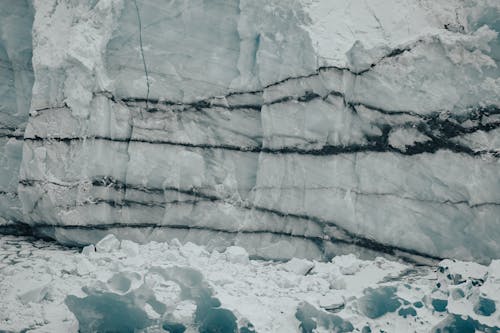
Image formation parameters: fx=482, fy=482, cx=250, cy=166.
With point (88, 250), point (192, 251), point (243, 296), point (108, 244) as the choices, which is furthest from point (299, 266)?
point (88, 250)

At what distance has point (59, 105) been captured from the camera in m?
3.57

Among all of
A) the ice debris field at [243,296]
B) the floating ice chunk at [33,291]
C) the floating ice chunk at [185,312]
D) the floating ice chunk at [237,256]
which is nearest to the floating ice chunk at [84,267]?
the ice debris field at [243,296]

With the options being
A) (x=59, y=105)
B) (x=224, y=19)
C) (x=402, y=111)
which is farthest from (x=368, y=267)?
(x=59, y=105)

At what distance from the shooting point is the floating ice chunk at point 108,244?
129 inches

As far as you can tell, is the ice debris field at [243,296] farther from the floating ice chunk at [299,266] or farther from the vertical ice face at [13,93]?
the vertical ice face at [13,93]

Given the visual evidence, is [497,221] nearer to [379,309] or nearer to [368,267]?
[368,267]

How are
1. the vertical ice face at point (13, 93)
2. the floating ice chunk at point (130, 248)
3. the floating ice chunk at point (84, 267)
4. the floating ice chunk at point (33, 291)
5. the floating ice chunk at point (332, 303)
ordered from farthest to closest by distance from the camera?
the vertical ice face at point (13, 93) < the floating ice chunk at point (130, 248) < the floating ice chunk at point (84, 267) < the floating ice chunk at point (33, 291) < the floating ice chunk at point (332, 303)

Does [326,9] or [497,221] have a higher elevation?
[326,9]

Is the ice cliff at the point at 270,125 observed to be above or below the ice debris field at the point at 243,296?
above

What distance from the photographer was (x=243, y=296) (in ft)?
8.80

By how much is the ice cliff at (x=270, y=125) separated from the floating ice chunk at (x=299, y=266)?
0.64 ft

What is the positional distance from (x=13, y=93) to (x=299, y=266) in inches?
107

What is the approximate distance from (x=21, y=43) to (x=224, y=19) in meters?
1.72

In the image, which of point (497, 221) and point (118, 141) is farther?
point (118, 141)
